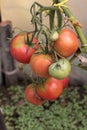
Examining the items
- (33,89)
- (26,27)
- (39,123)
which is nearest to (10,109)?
(39,123)

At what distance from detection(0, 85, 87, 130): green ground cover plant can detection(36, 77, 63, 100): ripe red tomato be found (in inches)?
48.0

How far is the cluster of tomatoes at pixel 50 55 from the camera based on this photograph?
0.58 meters

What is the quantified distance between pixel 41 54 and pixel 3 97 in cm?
173

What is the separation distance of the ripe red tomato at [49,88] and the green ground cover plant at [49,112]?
1.22 metres

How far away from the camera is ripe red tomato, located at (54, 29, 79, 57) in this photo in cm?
61

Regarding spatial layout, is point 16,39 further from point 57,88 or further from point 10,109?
point 10,109

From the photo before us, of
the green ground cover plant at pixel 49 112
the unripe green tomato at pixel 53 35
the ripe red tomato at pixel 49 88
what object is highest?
the unripe green tomato at pixel 53 35

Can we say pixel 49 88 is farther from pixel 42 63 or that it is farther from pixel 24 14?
pixel 24 14

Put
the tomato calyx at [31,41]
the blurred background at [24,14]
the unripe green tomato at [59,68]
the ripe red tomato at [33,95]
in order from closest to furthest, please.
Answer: the unripe green tomato at [59,68], the tomato calyx at [31,41], the ripe red tomato at [33,95], the blurred background at [24,14]

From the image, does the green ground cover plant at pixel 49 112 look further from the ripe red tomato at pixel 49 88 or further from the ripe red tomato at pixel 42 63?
the ripe red tomato at pixel 42 63

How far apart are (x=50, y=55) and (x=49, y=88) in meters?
0.15

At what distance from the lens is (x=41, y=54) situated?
2.08 feet

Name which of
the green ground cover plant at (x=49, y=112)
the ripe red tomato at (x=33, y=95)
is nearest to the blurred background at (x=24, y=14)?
the green ground cover plant at (x=49, y=112)

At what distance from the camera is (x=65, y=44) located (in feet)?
2.00
